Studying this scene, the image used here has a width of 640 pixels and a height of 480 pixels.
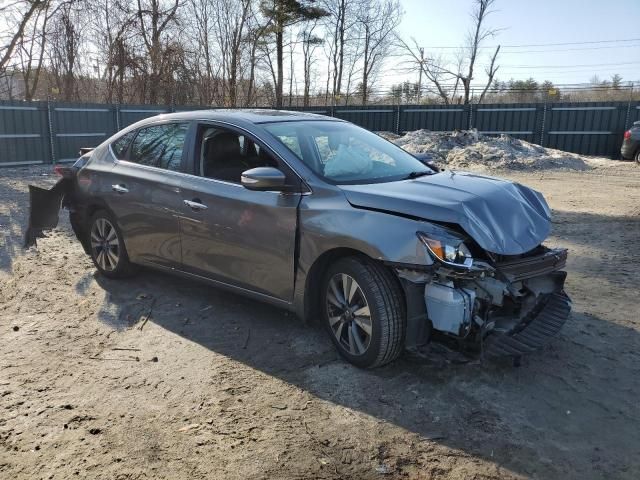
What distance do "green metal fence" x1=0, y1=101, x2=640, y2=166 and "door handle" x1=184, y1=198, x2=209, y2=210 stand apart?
1408 cm

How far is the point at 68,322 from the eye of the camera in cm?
468

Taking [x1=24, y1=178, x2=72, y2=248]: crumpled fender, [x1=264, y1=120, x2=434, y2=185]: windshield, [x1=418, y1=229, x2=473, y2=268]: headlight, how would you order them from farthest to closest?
[x1=24, y1=178, x2=72, y2=248]: crumpled fender, [x1=264, y1=120, x2=434, y2=185]: windshield, [x1=418, y1=229, x2=473, y2=268]: headlight

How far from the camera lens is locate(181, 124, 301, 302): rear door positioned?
3947 millimetres

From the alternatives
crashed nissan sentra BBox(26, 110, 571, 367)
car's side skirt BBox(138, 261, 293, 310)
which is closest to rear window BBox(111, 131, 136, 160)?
crashed nissan sentra BBox(26, 110, 571, 367)

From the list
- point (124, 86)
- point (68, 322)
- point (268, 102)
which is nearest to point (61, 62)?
point (124, 86)

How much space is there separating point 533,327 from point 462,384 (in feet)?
2.14

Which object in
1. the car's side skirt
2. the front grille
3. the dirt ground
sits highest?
the front grille

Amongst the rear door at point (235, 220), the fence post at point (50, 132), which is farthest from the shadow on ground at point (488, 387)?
the fence post at point (50, 132)

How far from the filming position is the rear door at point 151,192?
185 inches

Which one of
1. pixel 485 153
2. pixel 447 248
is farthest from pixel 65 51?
pixel 447 248

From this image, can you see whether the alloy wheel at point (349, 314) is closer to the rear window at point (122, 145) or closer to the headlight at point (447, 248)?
the headlight at point (447, 248)

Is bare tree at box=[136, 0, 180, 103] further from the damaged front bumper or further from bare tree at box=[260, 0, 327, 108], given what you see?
the damaged front bumper

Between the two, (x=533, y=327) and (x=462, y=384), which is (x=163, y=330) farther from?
(x=533, y=327)

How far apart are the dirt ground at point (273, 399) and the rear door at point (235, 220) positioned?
505 millimetres
